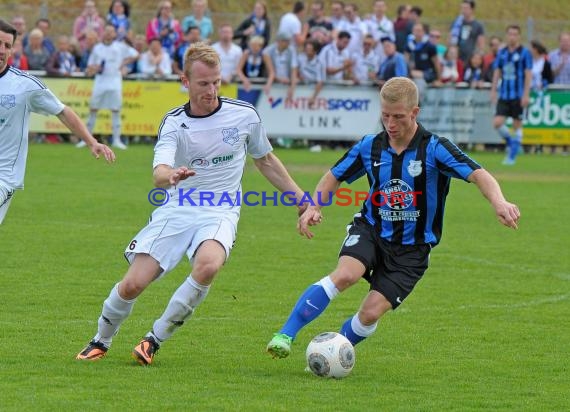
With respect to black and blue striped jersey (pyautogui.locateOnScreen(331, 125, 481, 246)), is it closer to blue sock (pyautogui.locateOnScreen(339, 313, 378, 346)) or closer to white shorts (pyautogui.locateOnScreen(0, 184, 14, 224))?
blue sock (pyautogui.locateOnScreen(339, 313, 378, 346))

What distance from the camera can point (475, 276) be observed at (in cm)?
1050

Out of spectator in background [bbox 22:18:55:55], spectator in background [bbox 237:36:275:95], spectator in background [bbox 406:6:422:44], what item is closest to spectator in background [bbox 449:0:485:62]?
spectator in background [bbox 406:6:422:44]

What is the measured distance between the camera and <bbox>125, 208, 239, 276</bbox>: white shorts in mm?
6715

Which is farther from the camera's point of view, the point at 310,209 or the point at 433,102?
the point at 433,102

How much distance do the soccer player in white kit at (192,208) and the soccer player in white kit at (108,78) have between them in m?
14.7

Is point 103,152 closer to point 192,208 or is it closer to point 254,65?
point 192,208

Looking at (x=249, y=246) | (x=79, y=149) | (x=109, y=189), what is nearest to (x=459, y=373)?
(x=249, y=246)

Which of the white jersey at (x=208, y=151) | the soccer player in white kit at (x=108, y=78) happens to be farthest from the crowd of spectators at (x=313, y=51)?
the white jersey at (x=208, y=151)

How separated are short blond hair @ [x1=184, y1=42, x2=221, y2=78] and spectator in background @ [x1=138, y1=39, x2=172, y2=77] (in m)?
16.3

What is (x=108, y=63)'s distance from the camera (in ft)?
71.7

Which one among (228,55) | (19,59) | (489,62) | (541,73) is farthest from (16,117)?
(489,62)

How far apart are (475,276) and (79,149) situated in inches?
508

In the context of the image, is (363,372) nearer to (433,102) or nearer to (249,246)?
(249,246)

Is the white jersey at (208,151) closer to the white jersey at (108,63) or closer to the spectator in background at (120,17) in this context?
the white jersey at (108,63)
